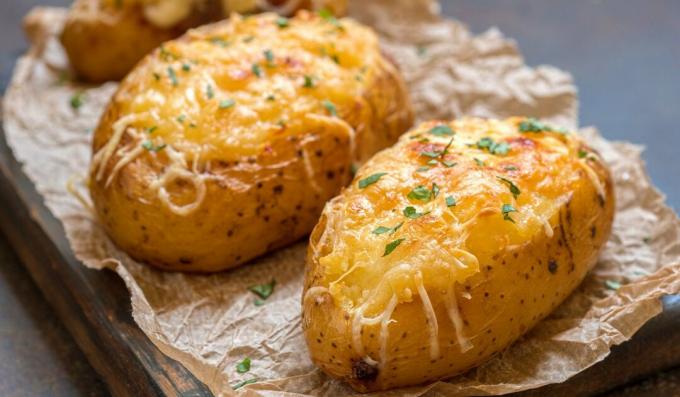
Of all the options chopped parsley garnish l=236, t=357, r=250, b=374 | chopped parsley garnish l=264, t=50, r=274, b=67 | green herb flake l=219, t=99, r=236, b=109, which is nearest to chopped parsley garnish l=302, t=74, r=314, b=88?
chopped parsley garnish l=264, t=50, r=274, b=67

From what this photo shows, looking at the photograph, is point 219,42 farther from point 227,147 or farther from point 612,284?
point 612,284

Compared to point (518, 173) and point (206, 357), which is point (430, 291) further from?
point (206, 357)

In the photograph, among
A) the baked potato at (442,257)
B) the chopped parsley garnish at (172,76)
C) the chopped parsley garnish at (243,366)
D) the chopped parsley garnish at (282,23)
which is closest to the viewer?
the baked potato at (442,257)

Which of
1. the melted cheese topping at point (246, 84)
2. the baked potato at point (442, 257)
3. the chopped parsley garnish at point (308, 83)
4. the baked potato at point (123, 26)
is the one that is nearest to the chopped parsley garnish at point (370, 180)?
the baked potato at point (442, 257)

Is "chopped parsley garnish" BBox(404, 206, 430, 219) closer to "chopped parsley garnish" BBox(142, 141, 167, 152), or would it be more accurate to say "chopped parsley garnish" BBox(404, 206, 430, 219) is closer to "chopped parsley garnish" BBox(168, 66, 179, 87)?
"chopped parsley garnish" BBox(142, 141, 167, 152)

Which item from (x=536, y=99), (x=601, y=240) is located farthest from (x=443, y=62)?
(x=601, y=240)

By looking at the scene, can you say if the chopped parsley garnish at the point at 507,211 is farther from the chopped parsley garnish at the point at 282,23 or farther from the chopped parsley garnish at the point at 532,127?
the chopped parsley garnish at the point at 282,23
